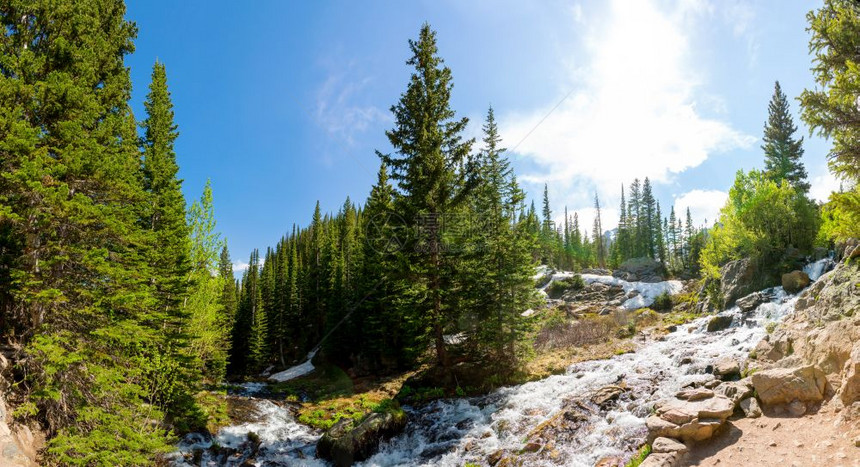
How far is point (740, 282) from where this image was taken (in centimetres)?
3042

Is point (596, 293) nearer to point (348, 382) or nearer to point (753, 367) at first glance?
point (348, 382)

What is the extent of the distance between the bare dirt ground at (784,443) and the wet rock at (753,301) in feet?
60.5

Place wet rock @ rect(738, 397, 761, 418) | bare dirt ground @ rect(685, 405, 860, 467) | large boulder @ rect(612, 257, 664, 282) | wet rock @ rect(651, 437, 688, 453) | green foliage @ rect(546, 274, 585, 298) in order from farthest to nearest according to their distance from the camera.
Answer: large boulder @ rect(612, 257, 664, 282), green foliage @ rect(546, 274, 585, 298), wet rock @ rect(738, 397, 761, 418), wet rock @ rect(651, 437, 688, 453), bare dirt ground @ rect(685, 405, 860, 467)

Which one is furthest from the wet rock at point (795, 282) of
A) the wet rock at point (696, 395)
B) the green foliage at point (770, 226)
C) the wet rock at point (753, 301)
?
the wet rock at point (696, 395)

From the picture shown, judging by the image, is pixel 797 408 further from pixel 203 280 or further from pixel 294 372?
pixel 294 372

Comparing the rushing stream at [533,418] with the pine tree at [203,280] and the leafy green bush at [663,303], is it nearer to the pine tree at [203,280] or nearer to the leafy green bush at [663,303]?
the pine tree at [203,280]

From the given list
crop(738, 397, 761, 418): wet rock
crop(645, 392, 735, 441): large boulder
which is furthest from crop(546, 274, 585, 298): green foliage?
crop(645, 392, 735, 441): large boulder

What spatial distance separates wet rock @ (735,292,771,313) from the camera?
2431 centimetres

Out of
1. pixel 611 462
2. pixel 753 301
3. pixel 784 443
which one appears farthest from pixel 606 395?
pixel 753 301

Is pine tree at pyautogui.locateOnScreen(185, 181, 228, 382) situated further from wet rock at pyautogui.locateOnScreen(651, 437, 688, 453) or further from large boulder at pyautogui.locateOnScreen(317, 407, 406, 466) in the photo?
wet rock at pyautogui.locateOnScreen(651, 437, 688, 453)

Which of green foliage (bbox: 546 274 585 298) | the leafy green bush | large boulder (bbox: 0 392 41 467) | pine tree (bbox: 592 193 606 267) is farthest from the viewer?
pine tree (bbox: 592 193 606 267)

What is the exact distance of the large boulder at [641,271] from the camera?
6366 cm

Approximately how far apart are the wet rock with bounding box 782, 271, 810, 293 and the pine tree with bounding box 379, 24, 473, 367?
23783 millimetres

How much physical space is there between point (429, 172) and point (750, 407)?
16.4 m
